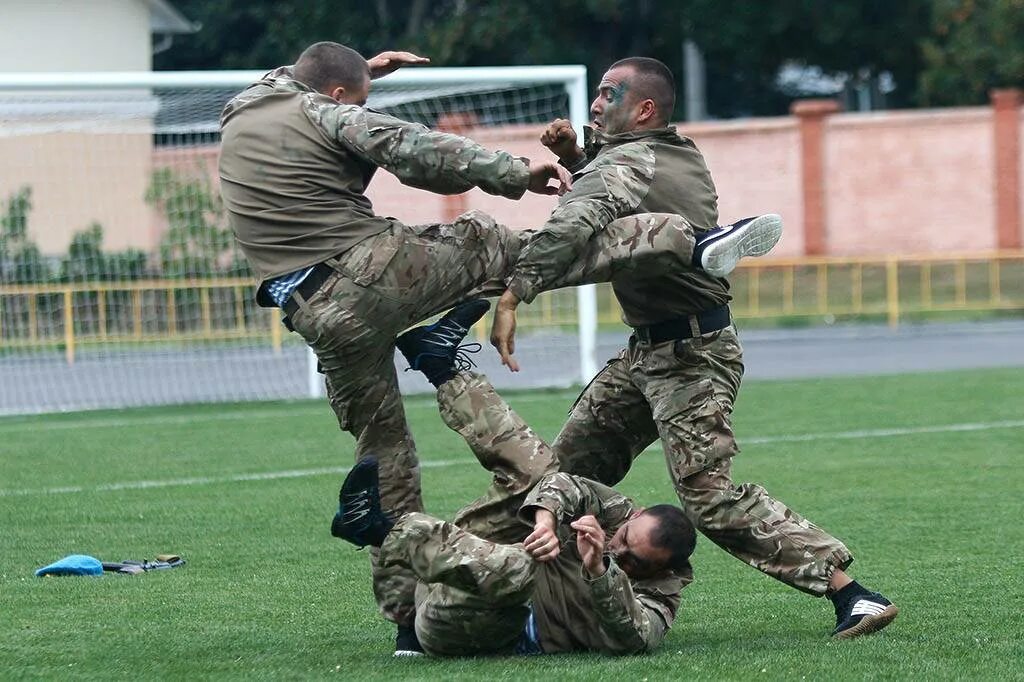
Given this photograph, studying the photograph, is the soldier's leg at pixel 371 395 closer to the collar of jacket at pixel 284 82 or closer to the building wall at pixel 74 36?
the collar of jacket at pixel 284 82

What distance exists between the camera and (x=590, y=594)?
5.71 metres

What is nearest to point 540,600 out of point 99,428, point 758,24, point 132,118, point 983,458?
point 983,458

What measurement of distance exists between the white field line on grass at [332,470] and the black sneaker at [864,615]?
5.58m

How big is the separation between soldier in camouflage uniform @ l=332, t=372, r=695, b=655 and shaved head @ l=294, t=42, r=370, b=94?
3.86 feet

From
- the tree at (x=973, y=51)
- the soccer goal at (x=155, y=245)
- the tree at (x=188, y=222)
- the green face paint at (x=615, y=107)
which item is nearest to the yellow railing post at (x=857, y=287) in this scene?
the tree at (x=973, y=51)

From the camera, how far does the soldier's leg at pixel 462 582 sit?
572 cm

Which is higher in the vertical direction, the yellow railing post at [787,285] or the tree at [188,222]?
the tree at [188,222]

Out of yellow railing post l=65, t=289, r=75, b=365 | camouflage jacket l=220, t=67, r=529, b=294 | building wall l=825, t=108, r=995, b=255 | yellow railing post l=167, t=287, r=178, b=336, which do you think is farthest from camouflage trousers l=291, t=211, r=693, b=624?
building wall l=825, t=108, r=995, b=255

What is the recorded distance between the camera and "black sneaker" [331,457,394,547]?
5.82 m

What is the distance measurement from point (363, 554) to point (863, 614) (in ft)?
9.84

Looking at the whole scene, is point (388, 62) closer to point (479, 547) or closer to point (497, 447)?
point (497, 447)

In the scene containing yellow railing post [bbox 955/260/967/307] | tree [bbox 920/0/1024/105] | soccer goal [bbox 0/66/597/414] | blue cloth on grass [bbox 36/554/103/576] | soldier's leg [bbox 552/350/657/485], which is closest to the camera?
soldier's leg [bbox 552/350/657/485]

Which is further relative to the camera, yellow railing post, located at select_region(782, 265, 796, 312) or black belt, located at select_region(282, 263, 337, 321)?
yellow railing post, located at select_region(782, 265, 796, 312)

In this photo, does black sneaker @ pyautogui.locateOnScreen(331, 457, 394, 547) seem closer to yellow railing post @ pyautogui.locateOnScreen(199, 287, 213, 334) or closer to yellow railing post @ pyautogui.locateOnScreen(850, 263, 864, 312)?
yellow railing post @ pyautogui.locateOnScreen(199, 287, 213, 334)
